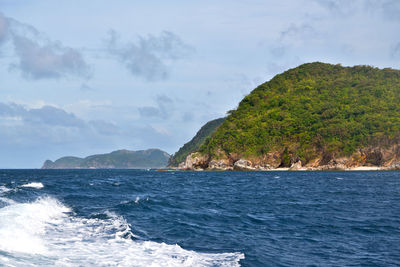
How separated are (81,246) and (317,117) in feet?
503

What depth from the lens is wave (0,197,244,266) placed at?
43.4ft

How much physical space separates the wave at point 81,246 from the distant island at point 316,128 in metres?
126

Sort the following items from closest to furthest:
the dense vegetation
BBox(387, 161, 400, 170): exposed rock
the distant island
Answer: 1. BBox(387, 161, 400, 170): exposed rock
2. the distant island
3. the dense vegetation

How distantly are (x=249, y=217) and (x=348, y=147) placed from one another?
124 meters

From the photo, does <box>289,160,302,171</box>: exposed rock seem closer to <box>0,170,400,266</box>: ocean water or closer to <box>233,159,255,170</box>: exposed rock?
<box>233,159,255,170</box>: exposed rock

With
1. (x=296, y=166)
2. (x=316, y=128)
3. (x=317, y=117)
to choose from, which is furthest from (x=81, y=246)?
(x=317, y=117)

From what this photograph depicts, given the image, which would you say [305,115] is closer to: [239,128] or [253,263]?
[239,128]

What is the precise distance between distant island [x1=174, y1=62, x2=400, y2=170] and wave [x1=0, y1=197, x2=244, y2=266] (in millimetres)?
126319

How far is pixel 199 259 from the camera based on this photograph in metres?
13.7

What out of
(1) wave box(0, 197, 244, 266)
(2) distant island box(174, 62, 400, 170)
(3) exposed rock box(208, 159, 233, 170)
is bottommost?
(1) wave box(0, 197, 244, 266)

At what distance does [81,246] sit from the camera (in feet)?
52.0

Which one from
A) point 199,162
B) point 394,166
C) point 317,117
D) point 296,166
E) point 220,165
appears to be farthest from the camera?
point 199,162

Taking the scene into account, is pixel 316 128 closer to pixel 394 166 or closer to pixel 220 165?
pixel 394 166

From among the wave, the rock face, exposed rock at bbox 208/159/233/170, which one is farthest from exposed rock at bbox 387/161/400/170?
the wave
